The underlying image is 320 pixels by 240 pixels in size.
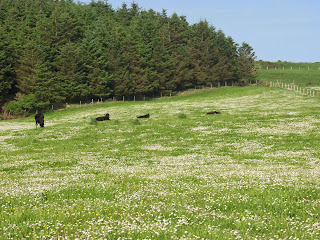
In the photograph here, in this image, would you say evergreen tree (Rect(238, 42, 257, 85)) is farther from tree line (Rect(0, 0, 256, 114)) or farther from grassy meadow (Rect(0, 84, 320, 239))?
grassy meadow (Rect(0, 84, 320, 239))

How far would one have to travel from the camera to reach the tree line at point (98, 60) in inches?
3489

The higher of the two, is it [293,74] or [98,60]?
[98,60]

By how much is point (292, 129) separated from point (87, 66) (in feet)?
256

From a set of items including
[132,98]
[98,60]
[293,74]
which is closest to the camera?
[98,60]

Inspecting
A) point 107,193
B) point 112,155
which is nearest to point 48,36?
point 112,155

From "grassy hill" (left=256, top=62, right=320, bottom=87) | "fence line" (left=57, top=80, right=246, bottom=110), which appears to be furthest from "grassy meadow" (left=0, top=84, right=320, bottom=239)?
"grassy hill" (left=256, top=62, right=320, bottom=87)

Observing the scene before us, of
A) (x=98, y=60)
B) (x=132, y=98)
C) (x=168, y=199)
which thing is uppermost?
(x=98, y=60)

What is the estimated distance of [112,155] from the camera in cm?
2123

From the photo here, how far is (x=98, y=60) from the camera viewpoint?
Result: 101m

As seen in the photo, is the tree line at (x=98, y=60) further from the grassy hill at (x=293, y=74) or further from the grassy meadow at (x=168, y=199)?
the grassy meadow at (x=168, y=199)

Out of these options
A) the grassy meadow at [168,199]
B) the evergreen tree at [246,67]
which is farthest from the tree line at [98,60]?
the grassy meadow at [168,199]

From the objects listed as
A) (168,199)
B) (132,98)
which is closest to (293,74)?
(132,98)

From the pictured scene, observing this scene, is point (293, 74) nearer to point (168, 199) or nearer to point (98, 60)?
point (98, 60)

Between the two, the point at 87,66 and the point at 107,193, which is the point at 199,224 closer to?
the point at 107,193
